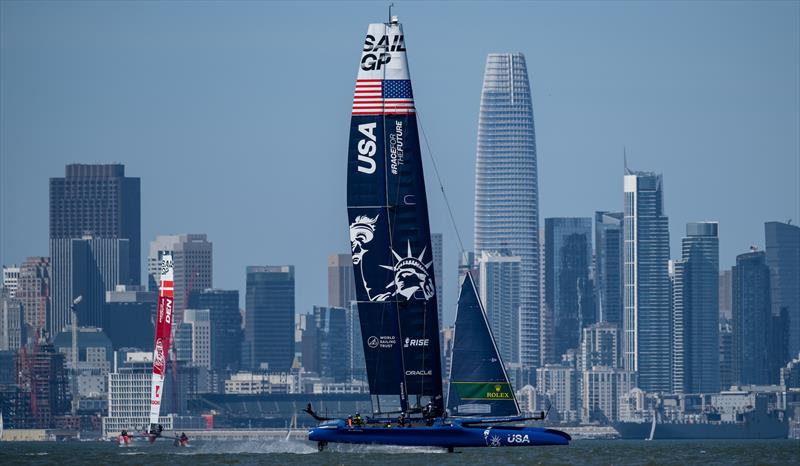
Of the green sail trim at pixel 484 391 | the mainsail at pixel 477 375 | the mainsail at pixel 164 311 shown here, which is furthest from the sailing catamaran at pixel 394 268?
the mainsail at pixel 164 311

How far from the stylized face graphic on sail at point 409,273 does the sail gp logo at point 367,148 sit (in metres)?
2.72

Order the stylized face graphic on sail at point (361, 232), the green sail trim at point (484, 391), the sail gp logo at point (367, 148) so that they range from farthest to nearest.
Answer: the green sail trim at point (484, 391), the stylized face graphic on sail at point (361, 232), the sail gp logo at point (367, 148)

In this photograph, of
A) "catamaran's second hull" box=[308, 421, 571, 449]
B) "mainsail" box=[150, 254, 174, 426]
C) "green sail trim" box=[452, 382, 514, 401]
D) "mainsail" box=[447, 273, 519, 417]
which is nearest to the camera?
"catamaran's second hull" box=[308, 421, 571, 449]

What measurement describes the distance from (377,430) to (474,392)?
8.55 meters

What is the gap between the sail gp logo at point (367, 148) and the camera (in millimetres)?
66000

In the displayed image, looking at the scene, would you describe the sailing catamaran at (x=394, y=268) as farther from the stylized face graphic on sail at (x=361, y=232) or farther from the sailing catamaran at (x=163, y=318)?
the sailing catamaran at (x=163, y=318)

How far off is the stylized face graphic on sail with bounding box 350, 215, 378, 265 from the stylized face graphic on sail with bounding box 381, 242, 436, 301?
0.91 meters

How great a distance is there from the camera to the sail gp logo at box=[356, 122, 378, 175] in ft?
217

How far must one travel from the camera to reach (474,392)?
74.4 meters

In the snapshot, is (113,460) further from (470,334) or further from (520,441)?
(520,441)

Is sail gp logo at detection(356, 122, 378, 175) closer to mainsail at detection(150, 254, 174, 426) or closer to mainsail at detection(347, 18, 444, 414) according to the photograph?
mainsail at detection(347, 18, 444, 414)

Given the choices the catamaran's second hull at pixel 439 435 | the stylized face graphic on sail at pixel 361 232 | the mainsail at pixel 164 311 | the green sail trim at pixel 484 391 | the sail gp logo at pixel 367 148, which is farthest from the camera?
the mainsail at pixel 164 311

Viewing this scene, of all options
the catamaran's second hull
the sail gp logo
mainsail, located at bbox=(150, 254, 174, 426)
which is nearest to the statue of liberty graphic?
the sail gp logo

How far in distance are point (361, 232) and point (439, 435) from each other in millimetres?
6740
